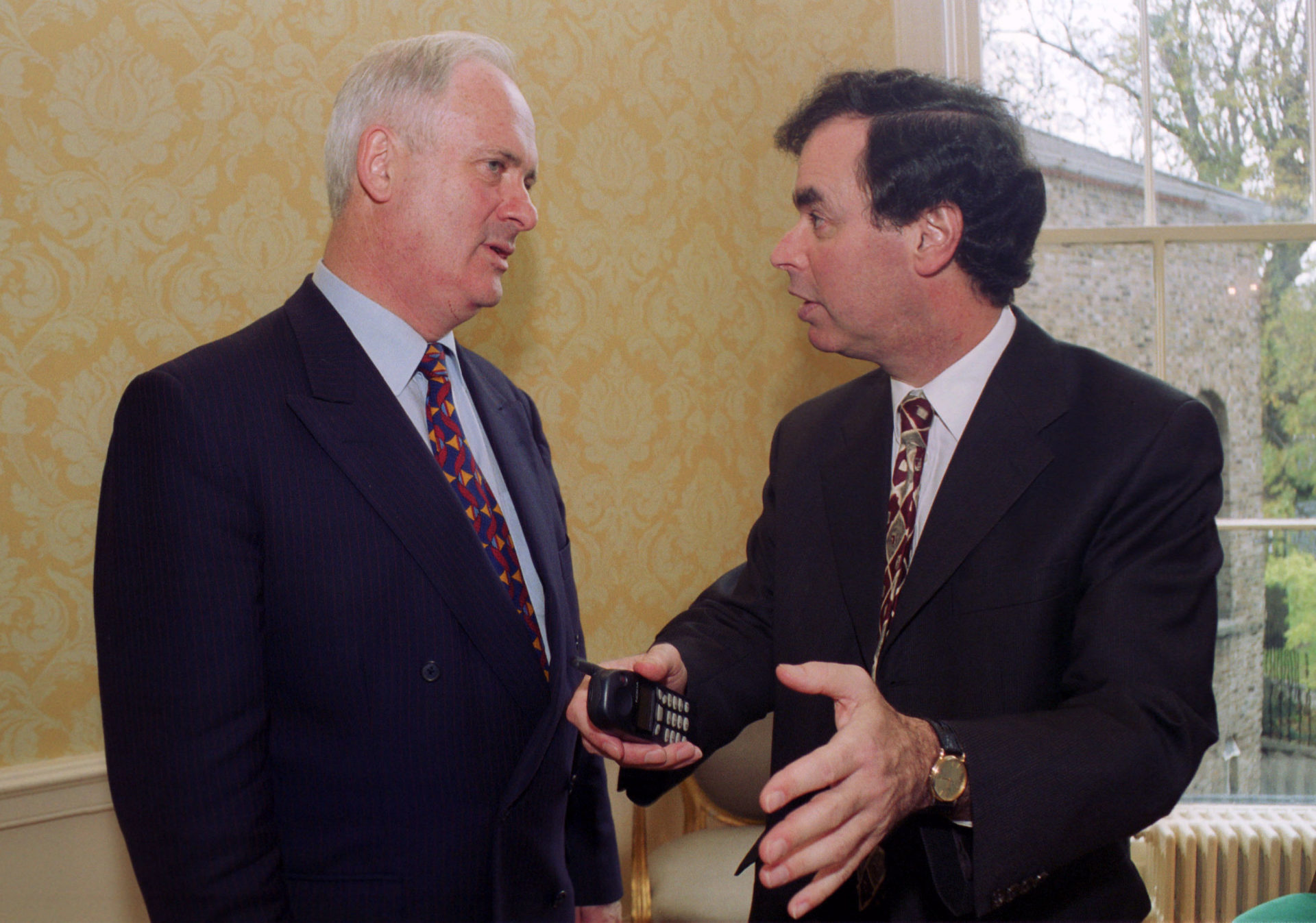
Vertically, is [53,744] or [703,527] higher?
[703,527]

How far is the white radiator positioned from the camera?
2.63m

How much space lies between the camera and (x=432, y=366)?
1439mm

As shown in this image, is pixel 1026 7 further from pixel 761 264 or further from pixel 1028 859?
pixel 1028 859

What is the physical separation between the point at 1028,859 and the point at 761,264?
85.6 inches

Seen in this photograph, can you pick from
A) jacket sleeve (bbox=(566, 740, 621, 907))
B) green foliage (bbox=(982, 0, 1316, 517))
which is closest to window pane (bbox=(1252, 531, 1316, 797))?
green foliage (bbox=(982, 0, 1316, 517))

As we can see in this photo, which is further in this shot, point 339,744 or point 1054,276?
point 1054,276

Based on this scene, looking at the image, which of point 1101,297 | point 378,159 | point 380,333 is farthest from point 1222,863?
point 378,159

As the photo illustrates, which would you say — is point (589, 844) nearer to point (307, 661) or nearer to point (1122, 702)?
point (307, 661)

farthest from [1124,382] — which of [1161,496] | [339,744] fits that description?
[339,744]

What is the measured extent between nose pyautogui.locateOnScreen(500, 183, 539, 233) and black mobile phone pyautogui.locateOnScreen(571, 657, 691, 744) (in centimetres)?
73

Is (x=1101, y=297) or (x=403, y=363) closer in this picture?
(x=403, y=363)

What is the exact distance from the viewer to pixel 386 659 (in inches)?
47.5

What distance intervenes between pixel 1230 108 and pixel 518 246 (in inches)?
86.2

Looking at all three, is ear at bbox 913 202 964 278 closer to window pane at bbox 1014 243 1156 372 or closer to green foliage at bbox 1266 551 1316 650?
window pane at bbox 1014 243 1156 372
